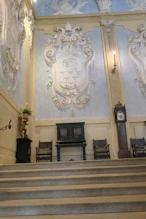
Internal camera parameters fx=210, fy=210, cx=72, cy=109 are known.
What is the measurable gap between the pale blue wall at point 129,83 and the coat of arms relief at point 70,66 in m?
1.26

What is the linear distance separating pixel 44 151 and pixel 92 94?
2.79 m

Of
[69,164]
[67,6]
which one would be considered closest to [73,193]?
[69,164]

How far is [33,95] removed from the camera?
26.5ft

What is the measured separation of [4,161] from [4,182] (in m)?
1.54

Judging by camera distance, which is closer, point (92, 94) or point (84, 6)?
point (92, 94)

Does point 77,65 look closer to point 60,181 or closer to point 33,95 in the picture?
point 33,95

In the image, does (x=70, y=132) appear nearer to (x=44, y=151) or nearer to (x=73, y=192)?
(x=44, y=151)

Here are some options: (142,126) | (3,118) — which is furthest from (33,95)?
(142,126)

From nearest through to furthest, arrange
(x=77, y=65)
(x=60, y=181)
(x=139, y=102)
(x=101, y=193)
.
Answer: (x=101, y=193) < (x=60, y=181) < (x=139, y=102) < (x=77, y=65)

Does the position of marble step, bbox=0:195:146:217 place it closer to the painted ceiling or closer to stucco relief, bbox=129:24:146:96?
stucco relief, bbox=129:24:146:96

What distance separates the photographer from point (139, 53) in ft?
27.8

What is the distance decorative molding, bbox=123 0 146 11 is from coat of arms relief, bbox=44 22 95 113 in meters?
2.52

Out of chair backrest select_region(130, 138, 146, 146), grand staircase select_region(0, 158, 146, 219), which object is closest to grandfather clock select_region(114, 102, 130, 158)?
chair backrest select_region(130, 138, 146, 146)

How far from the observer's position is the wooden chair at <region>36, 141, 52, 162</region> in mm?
6957
